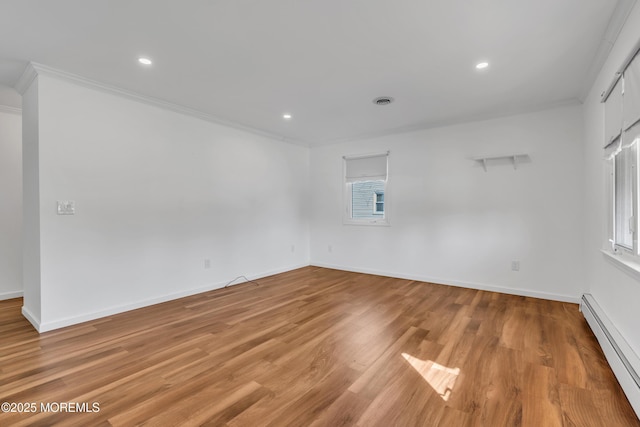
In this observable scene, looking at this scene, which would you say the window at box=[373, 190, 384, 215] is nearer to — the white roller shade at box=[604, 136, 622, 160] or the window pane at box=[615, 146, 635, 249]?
the white roller shade at box=[604, 136, 622, 160]

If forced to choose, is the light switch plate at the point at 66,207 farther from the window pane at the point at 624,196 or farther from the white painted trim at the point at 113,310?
the window pane at the point at 624,196

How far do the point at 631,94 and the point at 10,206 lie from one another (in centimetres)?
645

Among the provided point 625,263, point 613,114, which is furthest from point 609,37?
point 625,263

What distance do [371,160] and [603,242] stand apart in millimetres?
3247

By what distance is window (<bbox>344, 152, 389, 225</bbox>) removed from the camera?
4.96 meters

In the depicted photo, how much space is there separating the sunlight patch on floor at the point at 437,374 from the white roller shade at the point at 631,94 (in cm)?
195

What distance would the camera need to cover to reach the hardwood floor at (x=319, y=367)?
1594 millimetres

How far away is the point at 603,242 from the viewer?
252 centimetres

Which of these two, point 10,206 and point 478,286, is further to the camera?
point 478,286

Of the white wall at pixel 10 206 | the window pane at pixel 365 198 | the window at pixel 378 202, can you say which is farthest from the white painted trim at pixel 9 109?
the window at pixel 378 202

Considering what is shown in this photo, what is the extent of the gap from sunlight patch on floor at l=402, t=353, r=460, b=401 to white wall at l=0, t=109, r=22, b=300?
16.5 ft

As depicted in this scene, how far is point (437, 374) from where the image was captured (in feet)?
6.45

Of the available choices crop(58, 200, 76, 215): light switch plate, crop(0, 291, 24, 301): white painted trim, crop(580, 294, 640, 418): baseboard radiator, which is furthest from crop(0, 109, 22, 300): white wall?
crop(580, 294, 640, 418): baseboard radiator

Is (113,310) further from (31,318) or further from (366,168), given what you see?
(366,168)
